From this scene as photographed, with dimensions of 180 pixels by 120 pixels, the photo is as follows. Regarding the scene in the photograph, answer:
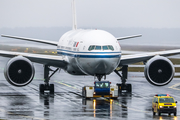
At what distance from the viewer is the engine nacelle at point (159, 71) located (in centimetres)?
3744

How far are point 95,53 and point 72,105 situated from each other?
15.3 feet

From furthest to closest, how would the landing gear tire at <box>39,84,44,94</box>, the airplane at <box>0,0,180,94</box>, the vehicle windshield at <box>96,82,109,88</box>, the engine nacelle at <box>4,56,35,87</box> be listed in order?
1. the landing gear tire at <box>39,84,44,94</box>
2. the engine nacelle at <box>4,56,35,87</box>
3. the vehicle windshield at <box>96,82,109,88</box>
4. the airplane at <box>0,0,180,94</box>

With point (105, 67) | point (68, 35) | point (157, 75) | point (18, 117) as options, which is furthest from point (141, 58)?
point (18, 117)

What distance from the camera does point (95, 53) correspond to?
35.1m

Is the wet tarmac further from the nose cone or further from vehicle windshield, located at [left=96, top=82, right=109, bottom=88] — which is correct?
the nose cone

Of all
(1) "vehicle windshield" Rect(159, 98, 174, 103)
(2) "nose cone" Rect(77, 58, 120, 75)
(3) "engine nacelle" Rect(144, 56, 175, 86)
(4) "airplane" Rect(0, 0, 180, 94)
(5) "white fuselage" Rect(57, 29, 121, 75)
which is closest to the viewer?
(1) "vehicle windshield" Rect(159, 98, 174, 103)

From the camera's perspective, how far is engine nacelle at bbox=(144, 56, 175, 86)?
3744 cm

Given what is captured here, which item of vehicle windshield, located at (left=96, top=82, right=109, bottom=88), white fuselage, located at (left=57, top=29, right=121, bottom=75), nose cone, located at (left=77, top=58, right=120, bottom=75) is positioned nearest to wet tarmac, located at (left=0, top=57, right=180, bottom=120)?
vehicle windshield, located at (left=96, top=82, right=109, bottom=88)

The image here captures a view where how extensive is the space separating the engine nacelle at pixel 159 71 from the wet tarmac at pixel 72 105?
67.9 inches

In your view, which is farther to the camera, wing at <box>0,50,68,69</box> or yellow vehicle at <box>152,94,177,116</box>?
wing at <box>0,50,68,69</box>

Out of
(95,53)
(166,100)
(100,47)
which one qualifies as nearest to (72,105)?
(95,53)

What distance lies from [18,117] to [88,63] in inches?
374

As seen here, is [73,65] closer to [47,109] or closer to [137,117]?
[47,109]

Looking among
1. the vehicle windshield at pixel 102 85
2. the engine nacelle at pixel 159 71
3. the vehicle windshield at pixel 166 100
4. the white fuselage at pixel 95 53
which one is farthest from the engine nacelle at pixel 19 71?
the vehicle windshield at pixel 166 100
